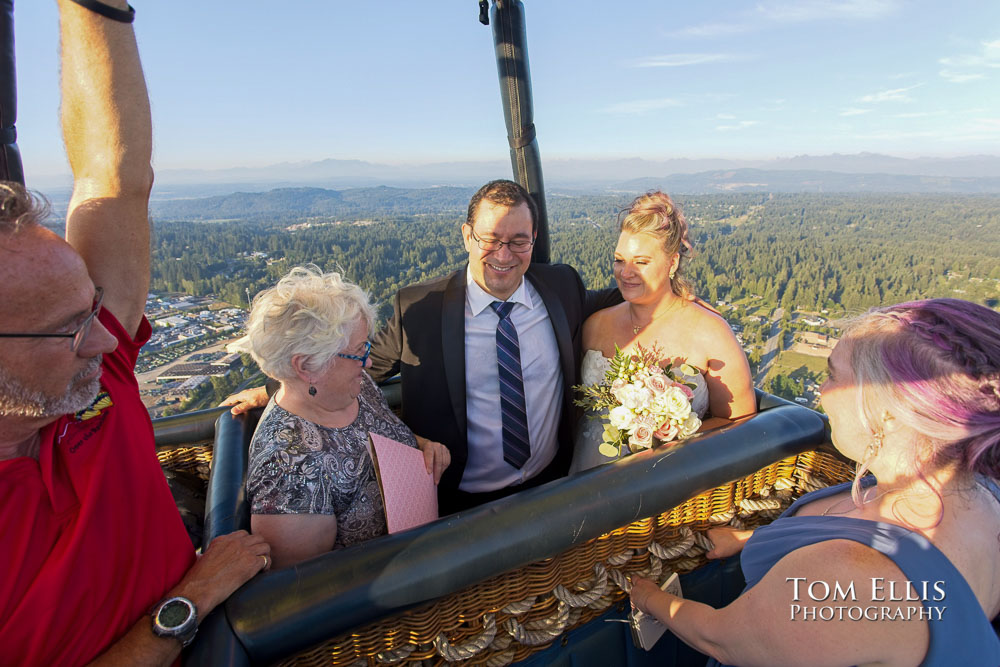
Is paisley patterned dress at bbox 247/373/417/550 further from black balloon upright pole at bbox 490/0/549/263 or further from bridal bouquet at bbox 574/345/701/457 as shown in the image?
black balloon upright pole at bbox 490/0/549/263

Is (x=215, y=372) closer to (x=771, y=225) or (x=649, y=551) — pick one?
(x=649, y=551)

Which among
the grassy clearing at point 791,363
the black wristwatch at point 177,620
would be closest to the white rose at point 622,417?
the black wristwatch at point 177,620

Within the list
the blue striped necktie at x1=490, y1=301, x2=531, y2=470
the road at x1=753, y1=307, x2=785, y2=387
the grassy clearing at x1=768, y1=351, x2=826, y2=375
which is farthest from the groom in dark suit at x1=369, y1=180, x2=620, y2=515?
the grassy clearing at x1=768, y1=351, x2=826, y2=375

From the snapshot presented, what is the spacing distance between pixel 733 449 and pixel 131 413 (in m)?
1.81

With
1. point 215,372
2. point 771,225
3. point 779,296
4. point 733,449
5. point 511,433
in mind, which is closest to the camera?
point 733,449

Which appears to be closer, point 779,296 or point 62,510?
point 62,510

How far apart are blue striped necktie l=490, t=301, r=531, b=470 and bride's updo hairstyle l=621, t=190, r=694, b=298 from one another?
2.92ft

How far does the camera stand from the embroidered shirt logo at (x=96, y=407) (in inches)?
50.2

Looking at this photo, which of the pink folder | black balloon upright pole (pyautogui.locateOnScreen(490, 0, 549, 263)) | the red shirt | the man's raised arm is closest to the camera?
the red shirt

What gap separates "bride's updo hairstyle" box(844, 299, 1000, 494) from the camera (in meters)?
1.10

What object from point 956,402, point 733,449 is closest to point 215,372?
point 733,449

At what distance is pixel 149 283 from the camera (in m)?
1.62

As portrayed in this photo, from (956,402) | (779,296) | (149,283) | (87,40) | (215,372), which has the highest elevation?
Result: (87,40)

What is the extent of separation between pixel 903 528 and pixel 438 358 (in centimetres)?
189
